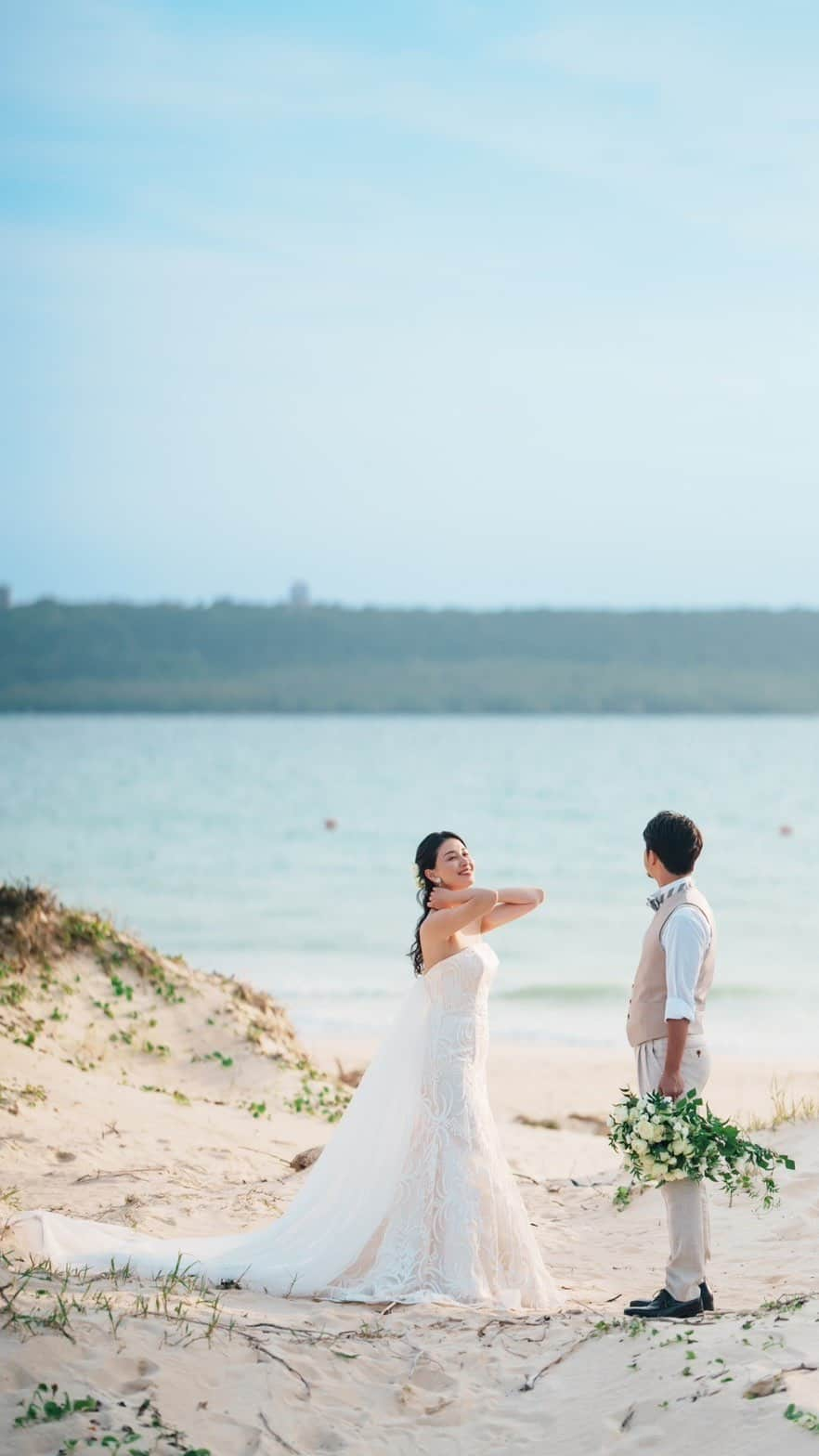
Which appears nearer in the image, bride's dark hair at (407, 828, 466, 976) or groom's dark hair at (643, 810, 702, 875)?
groom's dark hair at (643, 810, 702, 875)

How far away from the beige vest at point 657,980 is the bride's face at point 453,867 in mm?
991

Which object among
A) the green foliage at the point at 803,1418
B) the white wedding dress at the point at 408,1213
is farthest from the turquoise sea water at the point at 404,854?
the green foliage at the point at 803,1418

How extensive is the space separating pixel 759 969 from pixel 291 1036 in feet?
39.9

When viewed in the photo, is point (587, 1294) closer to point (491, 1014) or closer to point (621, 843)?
point (491, 1014)

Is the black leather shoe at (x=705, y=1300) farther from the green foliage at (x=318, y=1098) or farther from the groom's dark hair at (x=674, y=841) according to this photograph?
the green foliage at (x=318, y=1098)

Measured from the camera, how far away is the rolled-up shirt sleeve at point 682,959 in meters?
5.79

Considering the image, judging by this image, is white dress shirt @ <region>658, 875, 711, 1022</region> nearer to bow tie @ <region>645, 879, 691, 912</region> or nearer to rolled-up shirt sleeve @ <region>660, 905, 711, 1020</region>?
rolled-up shirt sleeve @ <region>660, 905, 711, 1020</region>

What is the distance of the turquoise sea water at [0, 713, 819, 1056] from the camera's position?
21.0m

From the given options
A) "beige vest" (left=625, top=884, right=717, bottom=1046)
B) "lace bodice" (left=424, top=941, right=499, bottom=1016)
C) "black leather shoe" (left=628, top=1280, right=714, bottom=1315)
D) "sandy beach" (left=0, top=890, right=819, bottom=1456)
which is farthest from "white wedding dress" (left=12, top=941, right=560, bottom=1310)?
"beige vest" (left=625, top=884, right=717, bottom=1046)

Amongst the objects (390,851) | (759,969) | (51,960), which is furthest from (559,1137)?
(390,851)

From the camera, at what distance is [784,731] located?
4518 inches

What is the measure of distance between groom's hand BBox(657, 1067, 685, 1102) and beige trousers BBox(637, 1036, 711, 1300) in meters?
0.08

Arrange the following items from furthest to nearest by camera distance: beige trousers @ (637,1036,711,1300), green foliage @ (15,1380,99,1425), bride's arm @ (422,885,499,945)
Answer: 1. bride's arm @ (422,885,499,945)
2. beige trousers @ (637,1036,711,1300)
3. green foliage @ (15,1380,99,1425)

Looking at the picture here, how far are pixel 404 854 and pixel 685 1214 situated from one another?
3522cm
